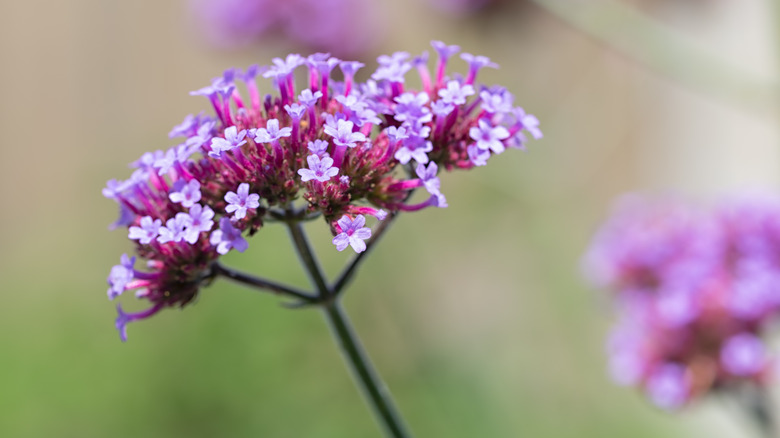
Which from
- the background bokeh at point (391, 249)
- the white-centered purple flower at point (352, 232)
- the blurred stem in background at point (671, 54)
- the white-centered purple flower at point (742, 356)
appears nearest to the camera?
the white-centered purple flower at point (352, 232)

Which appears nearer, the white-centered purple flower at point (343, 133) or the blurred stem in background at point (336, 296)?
the white-centered purple flower at point (343, 133)

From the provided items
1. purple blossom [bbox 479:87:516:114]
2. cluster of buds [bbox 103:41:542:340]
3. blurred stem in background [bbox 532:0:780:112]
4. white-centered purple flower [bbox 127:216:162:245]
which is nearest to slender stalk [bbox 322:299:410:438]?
cluster of buds [bbox 103:41:542:340]

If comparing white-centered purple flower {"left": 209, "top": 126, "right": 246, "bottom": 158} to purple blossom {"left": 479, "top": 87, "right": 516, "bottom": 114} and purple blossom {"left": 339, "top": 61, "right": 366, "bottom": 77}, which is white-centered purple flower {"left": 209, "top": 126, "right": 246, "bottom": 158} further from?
purple blossom {"left": 479, "top": 87, "right": 516, "bottom": 114}

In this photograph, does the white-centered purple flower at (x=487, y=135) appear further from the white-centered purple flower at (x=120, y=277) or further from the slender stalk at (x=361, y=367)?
the white-centered purple flower at (x=120, y=277)

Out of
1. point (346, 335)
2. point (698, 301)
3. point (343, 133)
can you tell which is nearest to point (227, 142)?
point (343, 133)

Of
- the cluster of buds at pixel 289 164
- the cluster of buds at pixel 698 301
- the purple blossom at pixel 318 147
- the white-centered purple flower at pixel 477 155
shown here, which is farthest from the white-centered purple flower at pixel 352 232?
the cluster of buds at pixel 698 301

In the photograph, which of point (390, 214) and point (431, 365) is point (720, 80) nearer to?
point (390, 214)

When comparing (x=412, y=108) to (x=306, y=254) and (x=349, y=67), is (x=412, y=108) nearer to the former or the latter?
(x=349, y=67)
